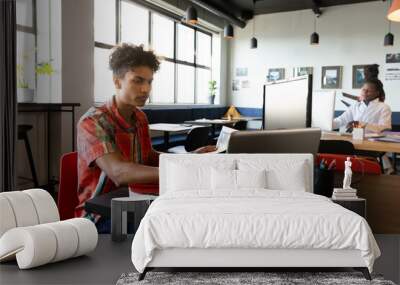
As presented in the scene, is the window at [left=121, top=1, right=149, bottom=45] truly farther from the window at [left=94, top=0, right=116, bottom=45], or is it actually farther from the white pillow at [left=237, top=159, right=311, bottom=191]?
the white pillow at [left=237, top=159, right=311, bottom=191]

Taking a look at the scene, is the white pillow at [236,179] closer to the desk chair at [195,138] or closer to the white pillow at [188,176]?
the white pillow at [188,176]

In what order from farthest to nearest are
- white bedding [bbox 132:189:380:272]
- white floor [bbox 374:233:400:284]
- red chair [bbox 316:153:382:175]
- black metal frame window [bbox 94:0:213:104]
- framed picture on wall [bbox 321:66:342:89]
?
framed picture on wall [bbox 321:66:342:89]
black metal frame window [bbox 94:0:213:104]
red chair [bbox 316:153:382:175]
white floor [bbox 374:233:400:284]
white bedding [bbox 132:189:380:272]

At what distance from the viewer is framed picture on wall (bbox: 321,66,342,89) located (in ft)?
31.7

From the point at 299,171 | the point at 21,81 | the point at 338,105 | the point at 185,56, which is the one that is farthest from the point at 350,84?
the point at 299,171

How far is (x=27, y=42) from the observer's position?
534 centimetres

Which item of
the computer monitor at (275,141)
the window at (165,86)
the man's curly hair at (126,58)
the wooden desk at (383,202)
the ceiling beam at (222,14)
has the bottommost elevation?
the wooden desk at (383,202)

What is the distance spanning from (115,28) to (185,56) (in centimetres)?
267

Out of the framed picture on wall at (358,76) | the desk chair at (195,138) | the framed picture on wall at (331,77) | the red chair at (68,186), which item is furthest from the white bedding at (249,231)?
the framed picture on wall at (331,77)

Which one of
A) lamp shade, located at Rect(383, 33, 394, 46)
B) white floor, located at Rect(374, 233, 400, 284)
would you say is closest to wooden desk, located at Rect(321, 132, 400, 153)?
white floor, located at Rect(374, 233, 400, 284)

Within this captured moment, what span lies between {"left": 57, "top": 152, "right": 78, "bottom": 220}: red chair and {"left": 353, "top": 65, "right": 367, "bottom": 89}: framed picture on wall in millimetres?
8657

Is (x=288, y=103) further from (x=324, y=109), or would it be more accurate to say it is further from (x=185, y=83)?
(x=185, y=83)

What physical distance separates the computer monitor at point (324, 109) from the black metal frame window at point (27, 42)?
350 centimetres

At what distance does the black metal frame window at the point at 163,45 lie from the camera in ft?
22.8

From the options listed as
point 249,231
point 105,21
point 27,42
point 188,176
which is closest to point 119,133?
point 188,176
